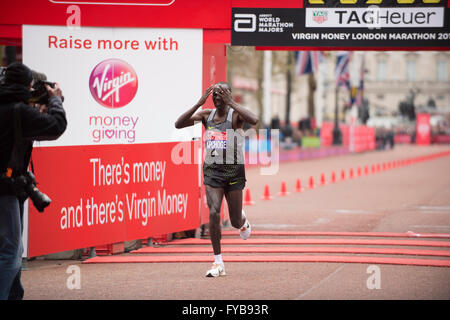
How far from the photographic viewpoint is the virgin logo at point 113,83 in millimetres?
11336

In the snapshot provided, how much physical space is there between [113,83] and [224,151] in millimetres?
3090

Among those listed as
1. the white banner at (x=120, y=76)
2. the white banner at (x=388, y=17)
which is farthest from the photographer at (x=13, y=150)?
the white banner at (x=388, y=17)

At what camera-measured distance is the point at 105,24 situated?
464 inches

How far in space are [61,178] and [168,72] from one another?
2.96 m

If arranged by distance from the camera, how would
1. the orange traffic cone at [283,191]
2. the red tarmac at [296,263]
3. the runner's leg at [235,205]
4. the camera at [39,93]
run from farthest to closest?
1. the orange traffic cone at [283,191]
2. the runner's leg at [235,205]
3. the red tarmac at [296,263]
4. the camera at [39,93]

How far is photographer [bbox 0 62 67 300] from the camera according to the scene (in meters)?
6.41

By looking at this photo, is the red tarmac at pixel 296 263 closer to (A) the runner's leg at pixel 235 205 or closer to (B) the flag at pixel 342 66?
(A) the runner's leg at pixel 235 205

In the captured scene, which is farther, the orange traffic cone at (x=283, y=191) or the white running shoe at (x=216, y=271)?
the orange traffic cone at (x=283, y=191)

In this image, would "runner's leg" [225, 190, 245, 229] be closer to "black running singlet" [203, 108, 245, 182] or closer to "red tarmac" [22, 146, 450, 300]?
"black running singlet" [203, 108, 245, 182]

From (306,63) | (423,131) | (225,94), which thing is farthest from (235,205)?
(423,131)

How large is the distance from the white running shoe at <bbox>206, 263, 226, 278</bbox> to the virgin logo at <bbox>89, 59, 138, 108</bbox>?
3487mm

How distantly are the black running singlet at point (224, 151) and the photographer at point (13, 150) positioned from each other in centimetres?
267

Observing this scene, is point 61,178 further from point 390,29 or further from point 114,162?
point 390,29
